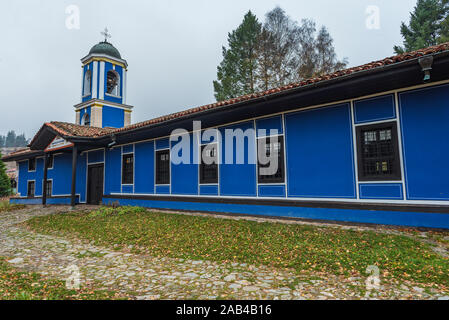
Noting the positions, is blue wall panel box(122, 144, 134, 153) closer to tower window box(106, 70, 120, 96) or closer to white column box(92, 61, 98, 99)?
white column box(92, 61, 98, 99)

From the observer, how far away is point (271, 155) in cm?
827

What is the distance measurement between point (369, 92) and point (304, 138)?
6.68ft

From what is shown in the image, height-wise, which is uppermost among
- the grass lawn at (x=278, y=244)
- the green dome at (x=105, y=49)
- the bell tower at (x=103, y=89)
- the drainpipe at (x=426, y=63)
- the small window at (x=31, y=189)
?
the green dome at (x=105, y=49)

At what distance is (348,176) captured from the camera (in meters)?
6.74

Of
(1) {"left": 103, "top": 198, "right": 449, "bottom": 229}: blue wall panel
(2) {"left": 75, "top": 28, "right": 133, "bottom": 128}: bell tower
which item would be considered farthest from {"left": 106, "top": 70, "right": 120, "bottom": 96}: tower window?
(1) {"left": 103, "top": 198, "right": 449, "bottom": 229}: blue wall panel

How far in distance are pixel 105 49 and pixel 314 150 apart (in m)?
20.0

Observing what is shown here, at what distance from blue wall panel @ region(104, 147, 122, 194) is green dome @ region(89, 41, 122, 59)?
1093 cm

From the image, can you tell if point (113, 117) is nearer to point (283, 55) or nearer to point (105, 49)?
point (105, 49)

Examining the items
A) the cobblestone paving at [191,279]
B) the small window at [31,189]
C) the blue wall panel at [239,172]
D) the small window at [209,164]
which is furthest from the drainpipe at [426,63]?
the small window at [31,189]

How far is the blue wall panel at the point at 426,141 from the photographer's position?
5652 mm

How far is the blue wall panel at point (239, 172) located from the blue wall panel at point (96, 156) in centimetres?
827

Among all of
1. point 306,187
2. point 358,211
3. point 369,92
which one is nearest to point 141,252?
point 306,187

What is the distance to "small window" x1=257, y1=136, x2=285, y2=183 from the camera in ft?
26.3

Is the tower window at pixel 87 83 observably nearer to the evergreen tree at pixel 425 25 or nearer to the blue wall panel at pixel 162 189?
the blue wall panel at pixel 162 189
